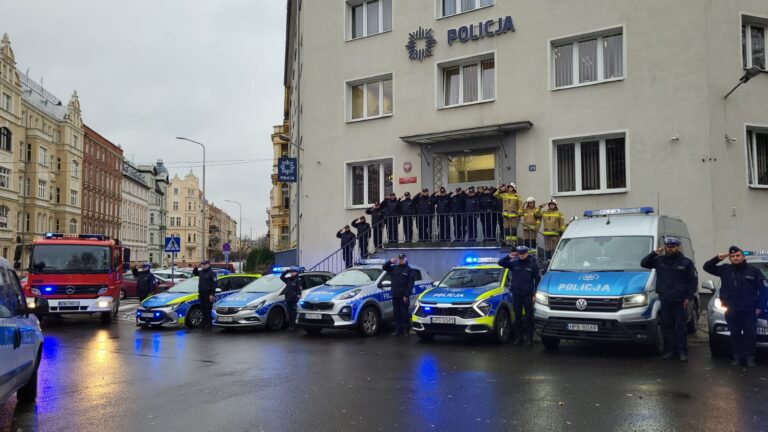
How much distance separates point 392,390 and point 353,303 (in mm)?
5611

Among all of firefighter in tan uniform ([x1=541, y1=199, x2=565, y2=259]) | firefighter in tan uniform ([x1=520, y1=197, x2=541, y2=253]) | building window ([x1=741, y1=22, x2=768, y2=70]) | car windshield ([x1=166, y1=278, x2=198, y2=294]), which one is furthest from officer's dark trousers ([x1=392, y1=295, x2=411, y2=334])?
building window ([x1=741, y1=22, x2=768, y2=70])

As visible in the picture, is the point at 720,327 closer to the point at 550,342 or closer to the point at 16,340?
the point at 550,342

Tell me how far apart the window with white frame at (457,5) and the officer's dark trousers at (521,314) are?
1125 centimetres

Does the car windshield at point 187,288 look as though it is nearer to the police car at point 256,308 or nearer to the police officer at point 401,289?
the police car at point 256,308

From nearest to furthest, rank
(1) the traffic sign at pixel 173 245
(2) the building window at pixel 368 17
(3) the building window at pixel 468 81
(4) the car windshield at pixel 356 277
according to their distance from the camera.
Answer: (4) the car windshield at pixel 356 277 → (3) the building window at pixel 468 81 → (2) the building window at pixel 368 17 → (1) the traffic sign at pixel 173 245

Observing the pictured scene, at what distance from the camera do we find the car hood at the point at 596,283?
971 cm

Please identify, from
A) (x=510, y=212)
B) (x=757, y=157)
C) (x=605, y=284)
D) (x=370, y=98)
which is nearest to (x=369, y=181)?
(x=370, y=98)

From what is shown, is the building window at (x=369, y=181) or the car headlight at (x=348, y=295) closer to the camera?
the car headlight at (x=348, y=295)

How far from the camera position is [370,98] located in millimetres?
21906

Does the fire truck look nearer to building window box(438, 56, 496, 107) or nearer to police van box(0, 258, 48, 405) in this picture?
police van box(0, 258, 48, 405)

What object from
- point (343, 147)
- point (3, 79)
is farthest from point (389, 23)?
point (3, 79)

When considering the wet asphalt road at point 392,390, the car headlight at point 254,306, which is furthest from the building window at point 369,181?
the wet asphalt road at point 392,390

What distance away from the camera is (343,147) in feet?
71.5

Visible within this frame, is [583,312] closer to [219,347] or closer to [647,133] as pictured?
[219,347]
